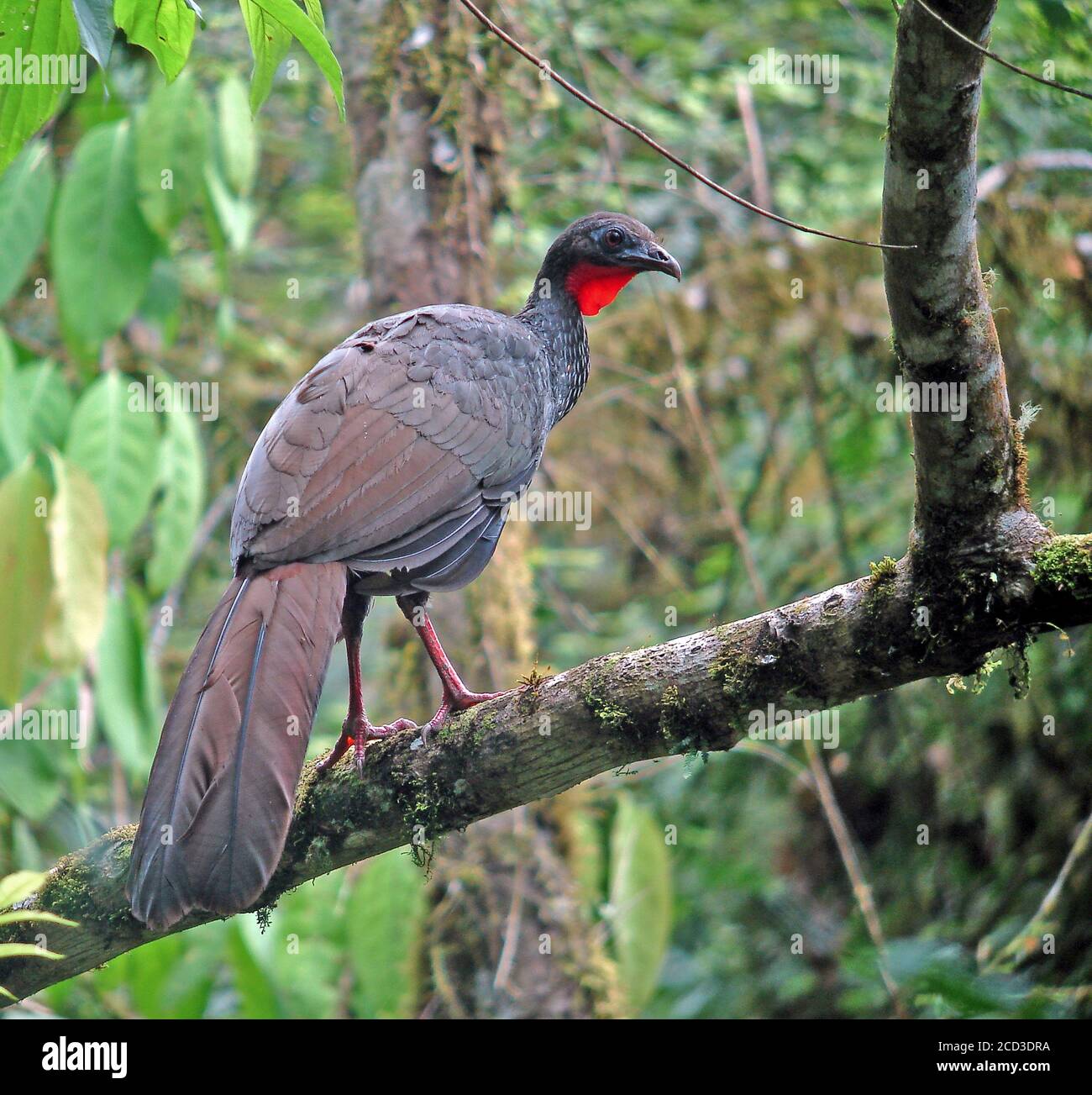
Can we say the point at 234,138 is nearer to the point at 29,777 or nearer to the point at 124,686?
the point at 124,686

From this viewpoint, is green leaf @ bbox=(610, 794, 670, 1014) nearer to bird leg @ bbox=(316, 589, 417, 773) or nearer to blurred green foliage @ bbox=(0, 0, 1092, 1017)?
blurred green foliage @ bbox=(0, 0, 1092, 1017)

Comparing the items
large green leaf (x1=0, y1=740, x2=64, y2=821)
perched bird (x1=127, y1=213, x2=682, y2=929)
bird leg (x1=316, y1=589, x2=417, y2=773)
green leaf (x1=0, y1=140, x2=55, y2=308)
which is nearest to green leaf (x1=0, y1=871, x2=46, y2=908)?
perched bird (x1=127, y1=213, x2=682, y2=929)

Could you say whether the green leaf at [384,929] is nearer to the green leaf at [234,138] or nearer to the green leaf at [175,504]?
the green leaf at [175,504]

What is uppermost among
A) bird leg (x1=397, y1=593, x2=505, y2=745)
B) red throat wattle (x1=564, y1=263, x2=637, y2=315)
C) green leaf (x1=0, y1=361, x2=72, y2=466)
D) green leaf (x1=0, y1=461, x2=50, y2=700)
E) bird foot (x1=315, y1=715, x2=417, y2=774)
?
red throat wattle (x1=564, y1=263, x2=637, y2=315)

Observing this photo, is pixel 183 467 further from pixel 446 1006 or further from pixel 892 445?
pixel 892 445

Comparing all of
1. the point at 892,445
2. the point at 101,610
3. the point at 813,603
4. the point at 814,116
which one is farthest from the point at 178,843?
the point at 814,116

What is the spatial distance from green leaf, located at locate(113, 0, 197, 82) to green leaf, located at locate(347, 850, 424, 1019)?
8.68 ft

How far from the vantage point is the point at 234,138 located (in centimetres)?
435

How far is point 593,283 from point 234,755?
2.26m

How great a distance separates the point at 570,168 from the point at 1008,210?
2592 mm

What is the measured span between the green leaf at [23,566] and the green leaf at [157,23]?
1608mm

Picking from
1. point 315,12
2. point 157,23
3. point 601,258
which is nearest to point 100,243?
point 601,258

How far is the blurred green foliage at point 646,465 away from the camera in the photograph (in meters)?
4.00

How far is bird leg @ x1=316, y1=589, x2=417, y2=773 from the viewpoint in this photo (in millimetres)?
2936
